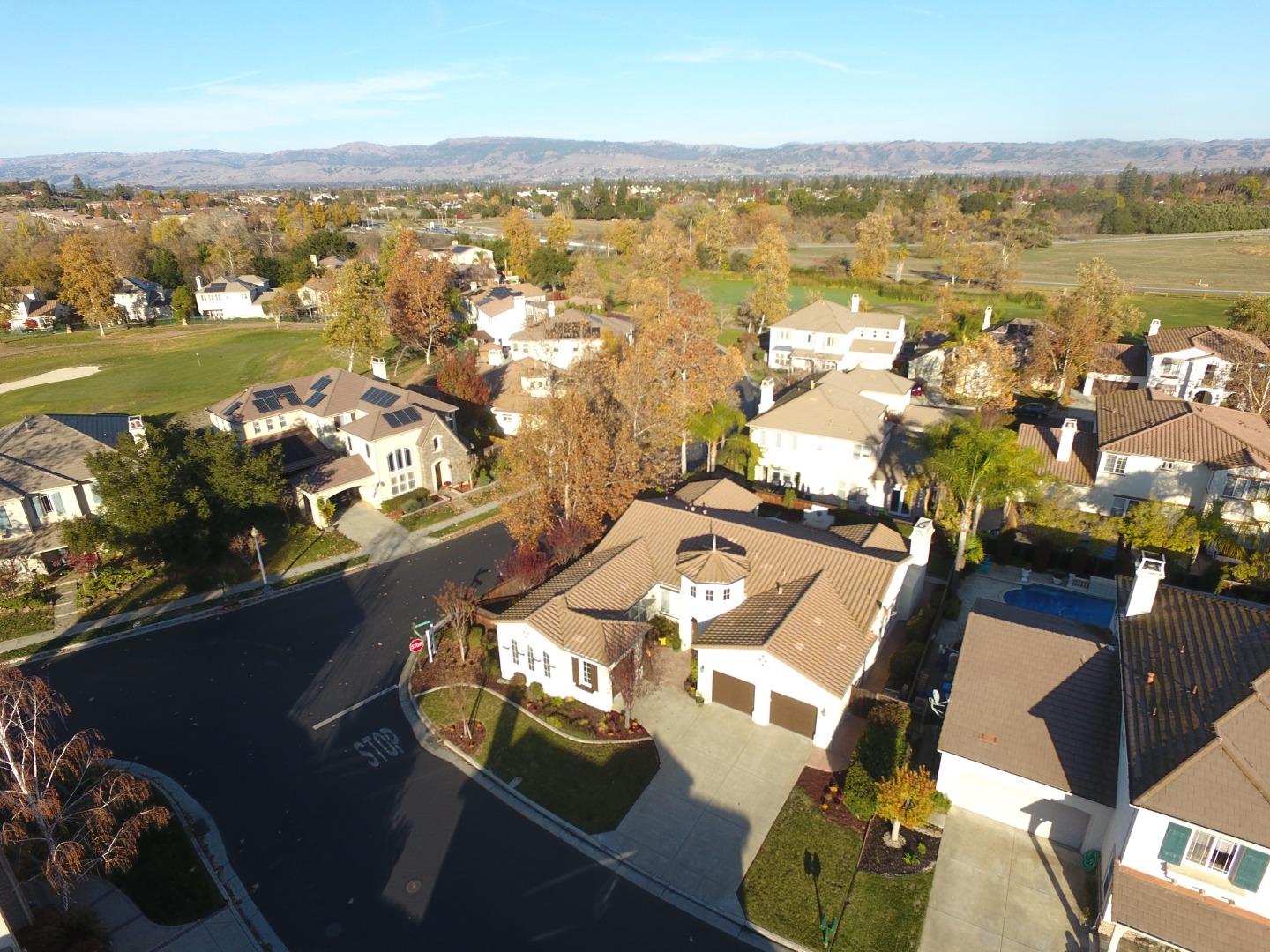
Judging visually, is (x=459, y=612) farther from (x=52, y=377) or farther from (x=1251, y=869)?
(x=52, y=377)

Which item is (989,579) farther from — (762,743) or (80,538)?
(80,538)

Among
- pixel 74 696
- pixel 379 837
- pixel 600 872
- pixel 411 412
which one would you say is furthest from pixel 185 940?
pixel 411 412

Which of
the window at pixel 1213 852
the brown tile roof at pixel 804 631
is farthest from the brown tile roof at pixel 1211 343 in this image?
the window at pixel 1213 852

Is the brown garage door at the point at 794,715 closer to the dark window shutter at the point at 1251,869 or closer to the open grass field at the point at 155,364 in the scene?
the dark window shutter at the point at 1251,869

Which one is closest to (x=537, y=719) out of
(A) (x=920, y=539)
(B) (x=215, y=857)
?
(B) (x=215, y=857)

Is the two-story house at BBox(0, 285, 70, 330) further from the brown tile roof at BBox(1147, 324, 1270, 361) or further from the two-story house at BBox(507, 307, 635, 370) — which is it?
the brown tile roof at BBox(1147, 324, 1270, 361)

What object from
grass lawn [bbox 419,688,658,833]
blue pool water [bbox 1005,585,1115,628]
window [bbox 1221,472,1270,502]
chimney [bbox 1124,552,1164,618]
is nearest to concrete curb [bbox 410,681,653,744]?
grass lawn [bbox 419,688,658,833]
